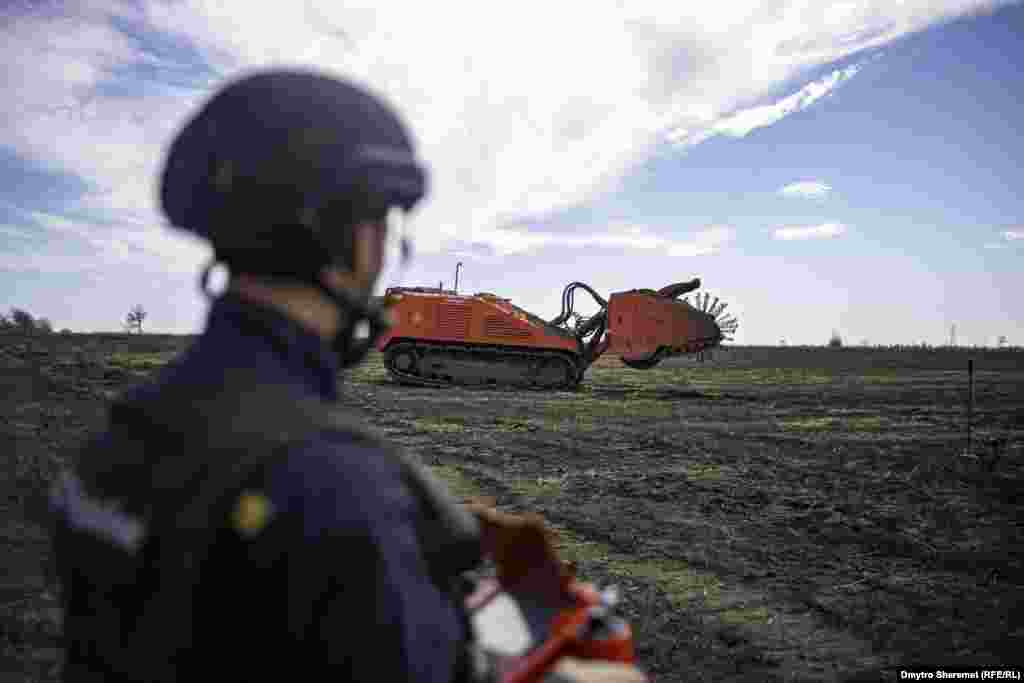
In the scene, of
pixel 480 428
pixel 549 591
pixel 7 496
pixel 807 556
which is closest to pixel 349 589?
pixel 549 591

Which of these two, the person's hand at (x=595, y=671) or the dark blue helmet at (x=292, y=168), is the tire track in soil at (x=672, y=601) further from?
the dark blue helmet at (x=292, y=168)

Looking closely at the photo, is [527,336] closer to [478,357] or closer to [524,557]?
[478,357]

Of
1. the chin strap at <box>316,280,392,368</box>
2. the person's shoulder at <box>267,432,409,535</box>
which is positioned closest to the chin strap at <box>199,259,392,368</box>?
the chin strap at <box>316,280,392,368</box>

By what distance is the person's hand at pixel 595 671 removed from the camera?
1.37 meters

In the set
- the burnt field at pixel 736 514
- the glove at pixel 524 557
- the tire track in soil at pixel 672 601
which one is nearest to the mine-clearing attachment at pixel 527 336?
the burnt field at pixel 736 514

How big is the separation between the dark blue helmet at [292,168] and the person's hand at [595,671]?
0.83 metres

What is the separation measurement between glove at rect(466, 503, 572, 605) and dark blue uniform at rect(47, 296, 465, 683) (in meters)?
0.47

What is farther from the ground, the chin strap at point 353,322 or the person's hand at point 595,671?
the chin strap at point 353,322

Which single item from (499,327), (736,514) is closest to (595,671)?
(736,514)

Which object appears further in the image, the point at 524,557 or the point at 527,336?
the point at 527,336

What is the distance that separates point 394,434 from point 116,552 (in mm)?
9866

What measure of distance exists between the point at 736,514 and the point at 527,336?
11.6m

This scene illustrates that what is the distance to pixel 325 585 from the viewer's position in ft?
3.35

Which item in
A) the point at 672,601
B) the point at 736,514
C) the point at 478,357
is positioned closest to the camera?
the point at 672,601
